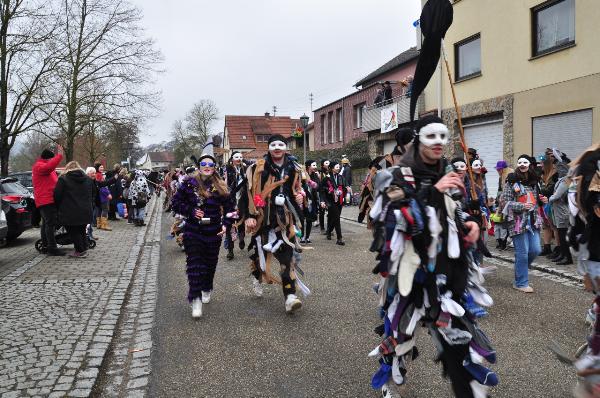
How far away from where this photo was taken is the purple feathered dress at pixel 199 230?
590cm

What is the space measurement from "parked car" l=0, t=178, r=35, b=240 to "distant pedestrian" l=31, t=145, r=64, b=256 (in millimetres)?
1812

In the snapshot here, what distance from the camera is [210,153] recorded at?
21.3 feet

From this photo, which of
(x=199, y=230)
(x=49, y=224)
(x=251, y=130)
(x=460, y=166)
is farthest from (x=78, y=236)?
(x=251, y=130)

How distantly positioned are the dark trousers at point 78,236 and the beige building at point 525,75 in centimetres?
1209

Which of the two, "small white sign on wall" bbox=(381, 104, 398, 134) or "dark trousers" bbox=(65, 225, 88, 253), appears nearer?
"dark trousers" bbox=(65, 225, 88, 253)

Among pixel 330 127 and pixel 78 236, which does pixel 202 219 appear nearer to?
pixel 78 236

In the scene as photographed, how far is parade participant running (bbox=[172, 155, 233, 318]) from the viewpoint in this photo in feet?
19.3

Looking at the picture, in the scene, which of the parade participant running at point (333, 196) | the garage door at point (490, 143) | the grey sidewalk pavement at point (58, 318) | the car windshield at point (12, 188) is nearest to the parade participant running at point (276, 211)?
the grey sidewalk pavement at point (58, 318)

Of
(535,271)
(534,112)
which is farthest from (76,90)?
(535,271)

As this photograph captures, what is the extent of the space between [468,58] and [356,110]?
12087mm

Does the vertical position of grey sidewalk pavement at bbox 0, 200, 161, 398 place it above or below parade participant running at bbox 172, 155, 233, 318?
below

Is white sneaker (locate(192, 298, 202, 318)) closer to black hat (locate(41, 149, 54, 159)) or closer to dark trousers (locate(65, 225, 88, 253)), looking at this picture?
dark trousers (locate(65, 225, 88, 253))

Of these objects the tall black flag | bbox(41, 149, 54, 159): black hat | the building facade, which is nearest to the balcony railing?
bbox(41, 149, 54, 159): black hat

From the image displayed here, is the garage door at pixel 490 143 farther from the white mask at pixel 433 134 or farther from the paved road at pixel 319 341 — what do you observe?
the white mask at pixel 433 134
